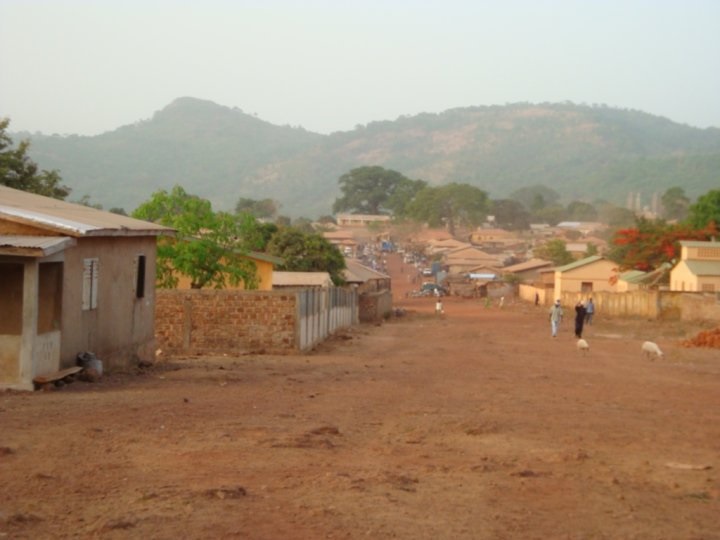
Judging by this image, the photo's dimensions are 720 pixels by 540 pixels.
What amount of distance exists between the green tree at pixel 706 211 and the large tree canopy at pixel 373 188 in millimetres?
95928

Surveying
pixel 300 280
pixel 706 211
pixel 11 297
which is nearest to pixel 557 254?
pixel 706 211

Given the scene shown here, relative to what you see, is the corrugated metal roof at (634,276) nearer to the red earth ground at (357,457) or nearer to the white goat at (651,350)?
the white goat at (651,350)

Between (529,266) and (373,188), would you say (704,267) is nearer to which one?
(529,266)

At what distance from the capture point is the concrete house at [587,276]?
72875 mm

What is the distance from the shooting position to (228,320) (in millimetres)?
27156

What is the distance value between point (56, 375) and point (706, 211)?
194ft

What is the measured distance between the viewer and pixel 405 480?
9.91 meters

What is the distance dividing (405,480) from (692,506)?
8.23 ft

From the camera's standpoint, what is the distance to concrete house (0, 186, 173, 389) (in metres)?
15.5

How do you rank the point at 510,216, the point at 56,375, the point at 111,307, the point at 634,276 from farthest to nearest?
the point at 510,216, the point at 634,276, the point at 111,307, the point at 56,375

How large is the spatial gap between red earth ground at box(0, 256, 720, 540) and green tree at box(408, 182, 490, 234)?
124573mm

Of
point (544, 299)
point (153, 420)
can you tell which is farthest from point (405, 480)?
point (544, 299)

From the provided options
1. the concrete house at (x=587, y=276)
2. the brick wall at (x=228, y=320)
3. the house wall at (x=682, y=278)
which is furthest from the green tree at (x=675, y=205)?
the brick wall at (x=228, y=320)

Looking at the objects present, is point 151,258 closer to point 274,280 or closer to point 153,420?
point 153,420
